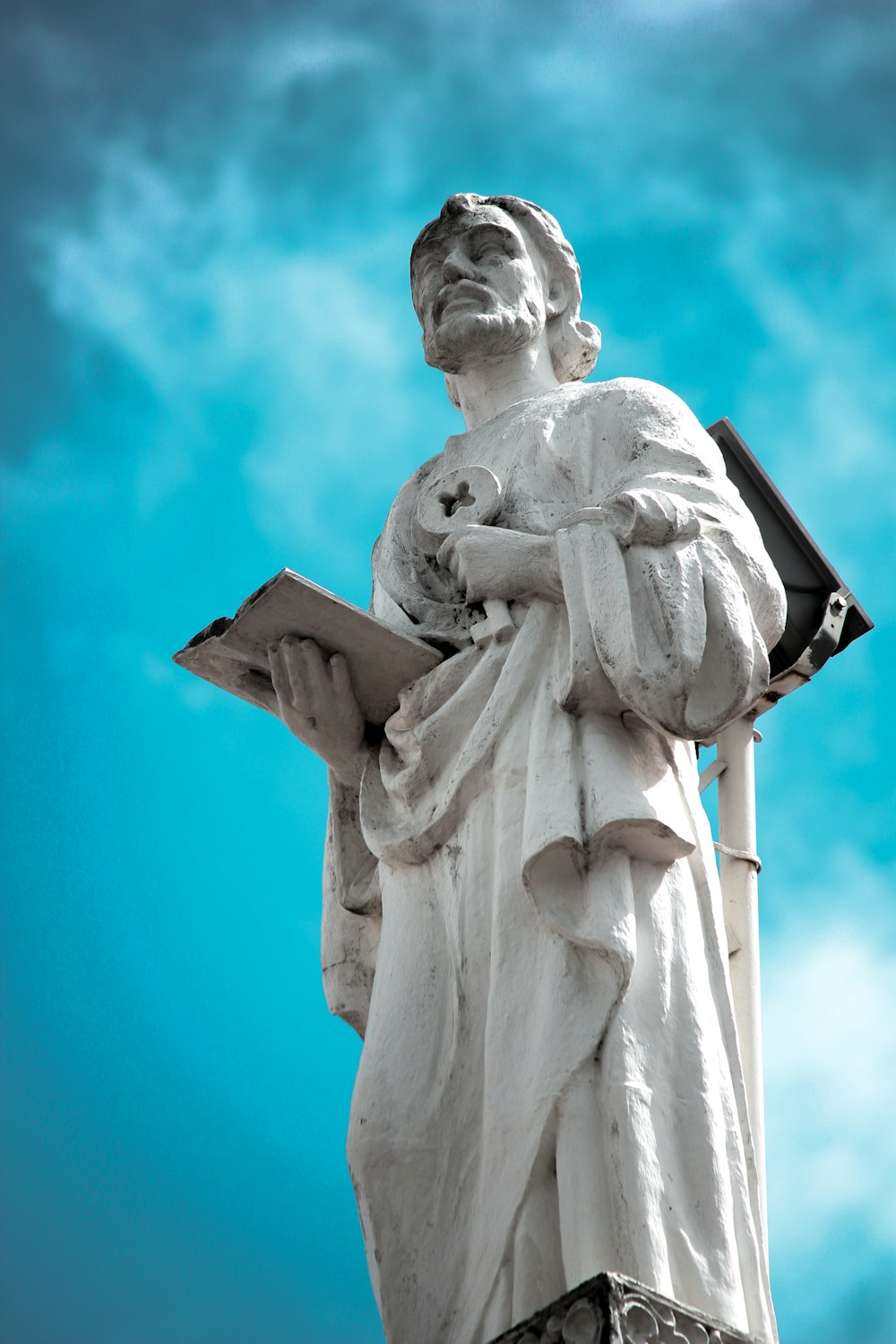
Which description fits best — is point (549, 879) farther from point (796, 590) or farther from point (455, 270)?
point (796, 590)

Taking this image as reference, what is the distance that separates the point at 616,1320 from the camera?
4.07 metres

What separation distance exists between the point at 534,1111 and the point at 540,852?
0.70 metres

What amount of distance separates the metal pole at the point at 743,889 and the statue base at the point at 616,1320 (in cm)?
168

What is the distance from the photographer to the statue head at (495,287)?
22.1ft

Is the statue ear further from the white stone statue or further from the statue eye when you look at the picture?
the white stone statue

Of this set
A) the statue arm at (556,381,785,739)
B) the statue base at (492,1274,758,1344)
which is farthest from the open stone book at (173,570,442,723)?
the statue base at (492,1274,758,1344)

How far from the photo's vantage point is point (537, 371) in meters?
6.88

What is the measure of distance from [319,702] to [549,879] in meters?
1.18

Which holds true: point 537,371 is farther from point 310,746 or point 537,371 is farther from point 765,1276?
point 765,1276

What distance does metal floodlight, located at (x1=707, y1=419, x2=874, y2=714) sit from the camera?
316 inches

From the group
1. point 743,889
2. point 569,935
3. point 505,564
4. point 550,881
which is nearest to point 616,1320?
point 569,935

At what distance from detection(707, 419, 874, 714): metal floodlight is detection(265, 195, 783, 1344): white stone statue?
2.03 metres

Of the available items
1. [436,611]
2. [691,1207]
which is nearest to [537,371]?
[436,611]

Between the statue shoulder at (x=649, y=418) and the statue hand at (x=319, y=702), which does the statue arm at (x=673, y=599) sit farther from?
the statue hand at (x=319, y=702)
